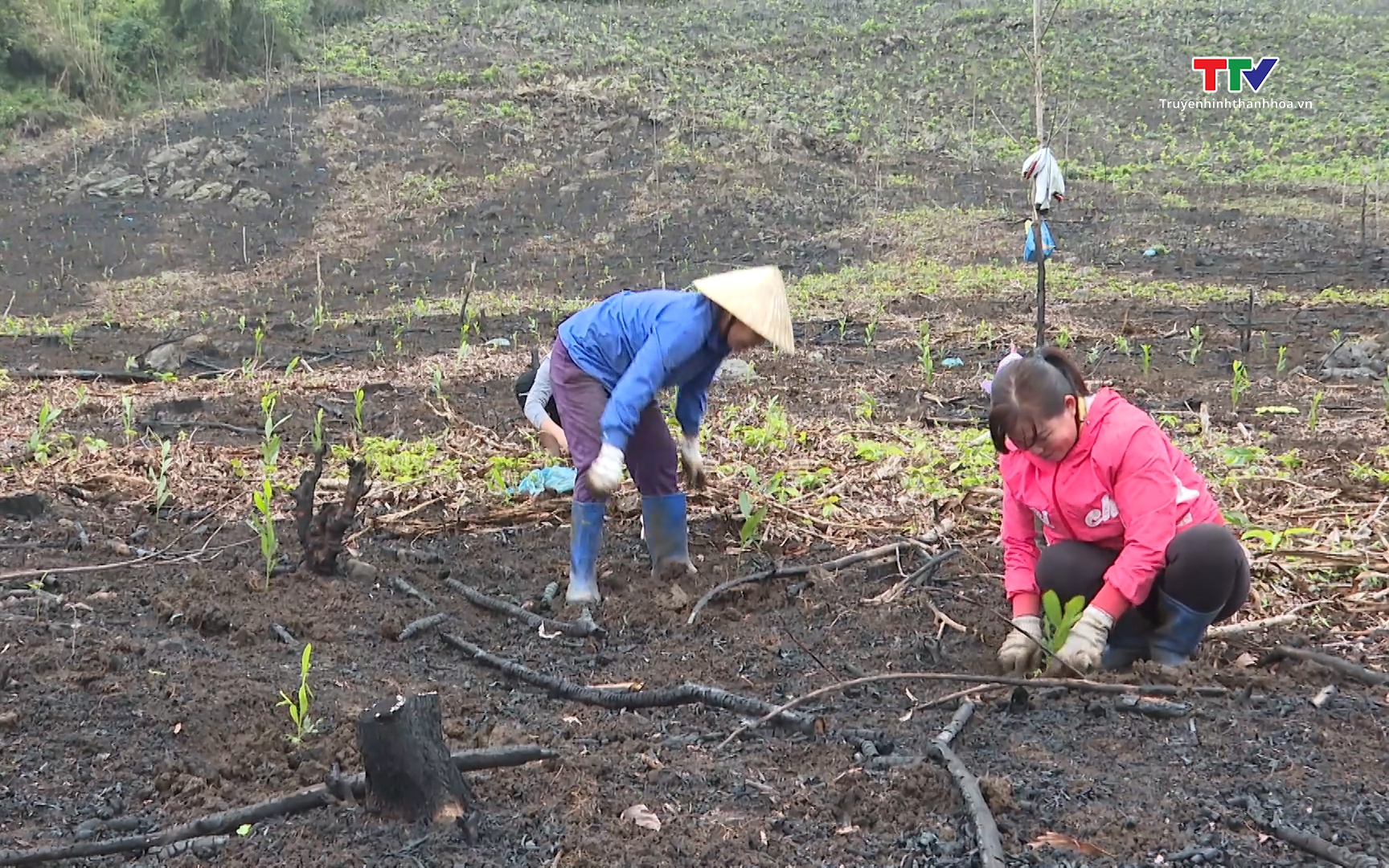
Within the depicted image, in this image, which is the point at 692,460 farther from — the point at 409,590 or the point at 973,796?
the point at 973,796

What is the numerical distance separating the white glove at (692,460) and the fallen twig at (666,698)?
4.65 feet

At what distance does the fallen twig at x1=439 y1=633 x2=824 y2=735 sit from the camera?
2.77 meters

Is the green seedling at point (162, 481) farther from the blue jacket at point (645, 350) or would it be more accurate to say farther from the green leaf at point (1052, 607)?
the green leaf at point (1052, 607)

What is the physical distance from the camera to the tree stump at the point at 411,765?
2160 millimetres

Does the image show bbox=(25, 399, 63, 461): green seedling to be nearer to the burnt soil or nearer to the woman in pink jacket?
the burnt soil

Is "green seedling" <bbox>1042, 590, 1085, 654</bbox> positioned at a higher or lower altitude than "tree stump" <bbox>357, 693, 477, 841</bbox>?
lower

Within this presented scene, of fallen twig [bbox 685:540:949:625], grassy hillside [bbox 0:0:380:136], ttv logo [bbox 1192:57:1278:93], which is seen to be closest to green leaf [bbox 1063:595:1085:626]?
fallen twig [bbox 685:540:949:625]

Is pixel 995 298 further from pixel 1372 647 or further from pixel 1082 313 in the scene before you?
pixel 1372 647

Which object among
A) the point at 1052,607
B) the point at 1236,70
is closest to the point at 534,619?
the point at 1052,607

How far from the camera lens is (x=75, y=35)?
23.2 metres

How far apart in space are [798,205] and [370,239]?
7.19m

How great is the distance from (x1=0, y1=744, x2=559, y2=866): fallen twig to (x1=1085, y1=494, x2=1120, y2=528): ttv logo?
5.44ft

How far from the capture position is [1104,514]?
10.3 ft

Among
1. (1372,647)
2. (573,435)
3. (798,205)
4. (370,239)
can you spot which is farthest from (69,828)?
(798,205)
